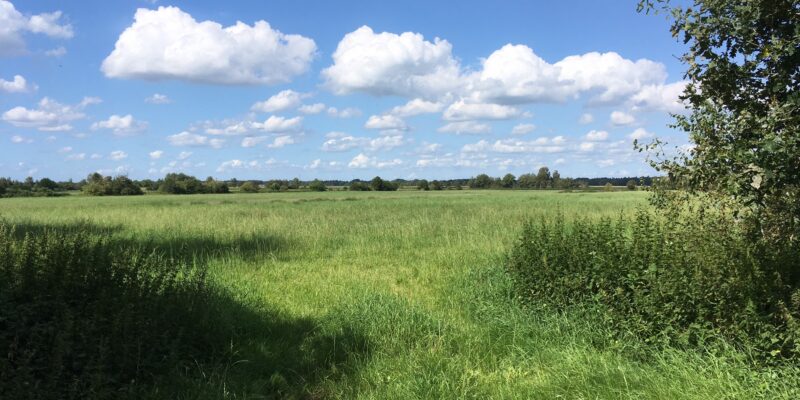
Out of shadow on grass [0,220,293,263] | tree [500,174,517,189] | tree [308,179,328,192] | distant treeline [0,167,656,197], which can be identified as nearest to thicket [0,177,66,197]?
distant treeline [0,167,656,197]

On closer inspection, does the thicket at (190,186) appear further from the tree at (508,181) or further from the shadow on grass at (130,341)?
the shadow on grass at (130,341)

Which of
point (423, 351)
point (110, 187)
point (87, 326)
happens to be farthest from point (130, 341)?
point (110, 187)

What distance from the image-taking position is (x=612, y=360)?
5.15 meters

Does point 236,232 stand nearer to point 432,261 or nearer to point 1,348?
point 432,261

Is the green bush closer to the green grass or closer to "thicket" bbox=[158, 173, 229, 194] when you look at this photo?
the green grass

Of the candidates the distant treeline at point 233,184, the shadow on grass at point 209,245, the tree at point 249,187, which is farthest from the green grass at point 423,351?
the tree at point 249,187

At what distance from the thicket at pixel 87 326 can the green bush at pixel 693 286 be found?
4.87 metres

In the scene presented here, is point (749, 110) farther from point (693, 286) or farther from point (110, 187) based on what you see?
point (110, 187)

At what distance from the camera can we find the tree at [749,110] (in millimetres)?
4617

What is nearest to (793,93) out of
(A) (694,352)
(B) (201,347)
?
(A) (694,352)

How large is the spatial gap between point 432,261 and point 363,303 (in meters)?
5.04

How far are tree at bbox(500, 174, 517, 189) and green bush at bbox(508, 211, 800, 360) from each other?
132 m

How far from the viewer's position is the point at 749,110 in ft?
17.7

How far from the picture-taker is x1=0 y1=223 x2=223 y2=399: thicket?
416cm
